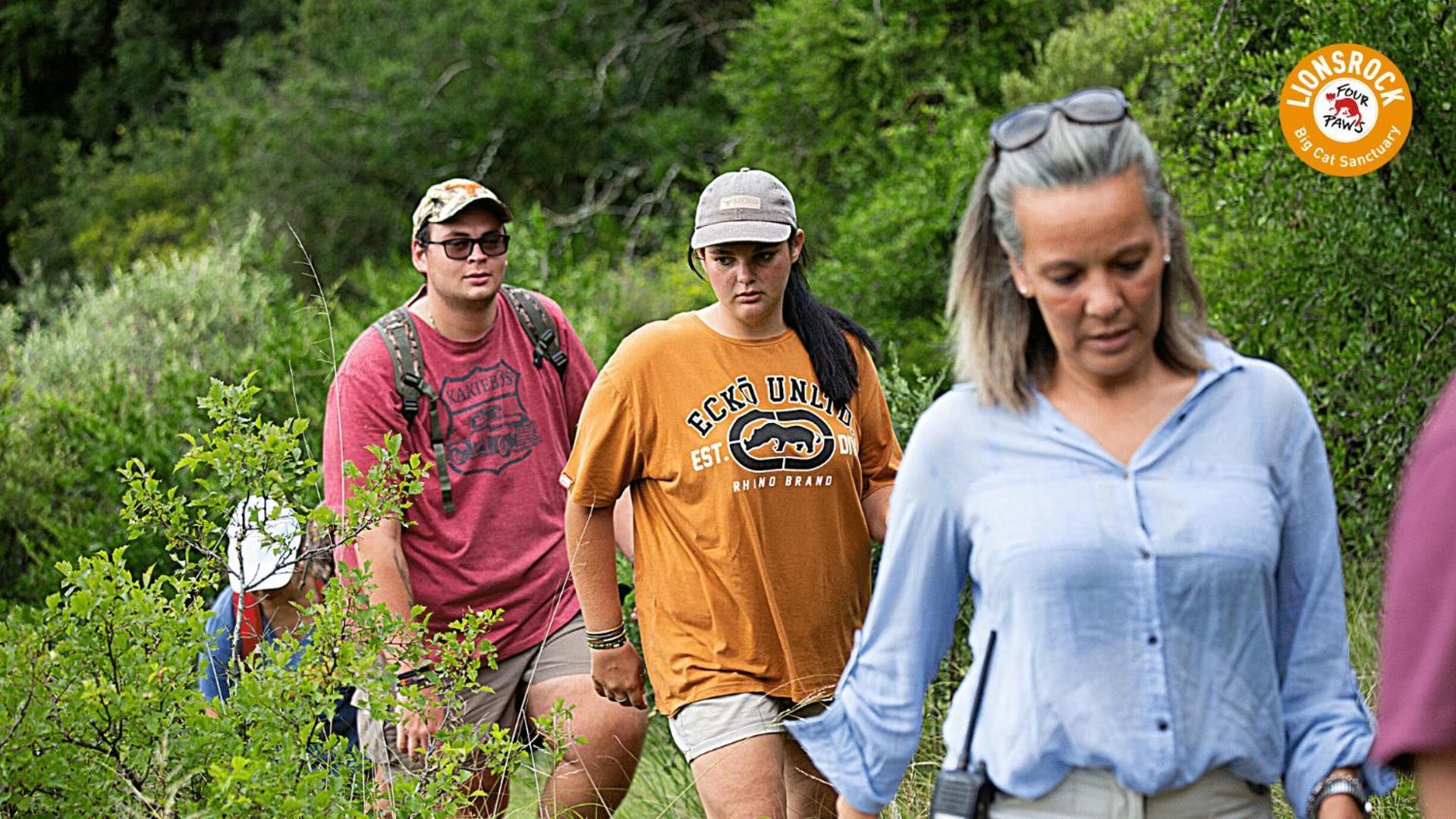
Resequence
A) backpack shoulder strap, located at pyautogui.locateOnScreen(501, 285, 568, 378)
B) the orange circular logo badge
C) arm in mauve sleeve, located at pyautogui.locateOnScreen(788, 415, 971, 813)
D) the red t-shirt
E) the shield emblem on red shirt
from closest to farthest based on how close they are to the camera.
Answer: arm in mauve sleeve, located at pyautogui.locateOnScreen(788, 415, 971, 813)
the red t-shirt
the shield emblem on red shirt
backpack shoulder strap, located at pyautogui.locateOnScreen(501, 285, 568, 378)
the orange circular logo badge

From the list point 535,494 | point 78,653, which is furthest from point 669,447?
point 78,653

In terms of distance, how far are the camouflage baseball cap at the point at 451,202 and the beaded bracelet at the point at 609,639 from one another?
4.85 feet

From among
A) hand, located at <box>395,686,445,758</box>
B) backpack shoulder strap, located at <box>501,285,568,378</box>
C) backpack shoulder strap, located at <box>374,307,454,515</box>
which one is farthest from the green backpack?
hand, located at <box>395,686,445,758</box>

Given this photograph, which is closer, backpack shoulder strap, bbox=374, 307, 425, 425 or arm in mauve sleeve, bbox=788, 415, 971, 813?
arm in mauve sleeve, bbox=788, 415, 971, 813

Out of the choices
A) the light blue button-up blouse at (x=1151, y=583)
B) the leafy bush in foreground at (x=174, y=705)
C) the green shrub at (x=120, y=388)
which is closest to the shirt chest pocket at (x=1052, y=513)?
the light blue button-up blouse at (x=1151, y=583)

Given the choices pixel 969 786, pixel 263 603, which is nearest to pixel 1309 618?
pixel 969 786

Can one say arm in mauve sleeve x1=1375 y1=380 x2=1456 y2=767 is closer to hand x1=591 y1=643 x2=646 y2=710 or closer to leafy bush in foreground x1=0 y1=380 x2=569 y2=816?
leafy bush in foreground x1=0 y1=380 x2=569 y2=816

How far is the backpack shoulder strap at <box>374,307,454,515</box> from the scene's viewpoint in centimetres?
488

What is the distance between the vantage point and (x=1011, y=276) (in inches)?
105

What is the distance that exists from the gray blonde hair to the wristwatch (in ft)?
2.07

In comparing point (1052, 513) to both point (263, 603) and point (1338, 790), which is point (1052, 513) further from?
point (263, 603)

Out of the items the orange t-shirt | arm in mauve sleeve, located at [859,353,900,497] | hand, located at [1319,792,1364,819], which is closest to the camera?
hand, located at [1319,792,1364,819]

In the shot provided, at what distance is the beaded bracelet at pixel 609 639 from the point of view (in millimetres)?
4328

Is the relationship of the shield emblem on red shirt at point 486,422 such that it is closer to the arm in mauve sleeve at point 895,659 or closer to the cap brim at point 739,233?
the cap brim at point 739,233
